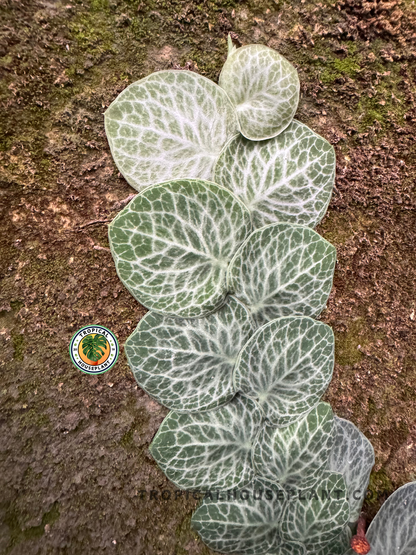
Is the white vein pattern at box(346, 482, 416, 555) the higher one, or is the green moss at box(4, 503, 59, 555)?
the white vein pattern at box(346, 482, 416, 555)

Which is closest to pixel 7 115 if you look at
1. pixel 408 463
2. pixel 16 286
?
pixel 16 286

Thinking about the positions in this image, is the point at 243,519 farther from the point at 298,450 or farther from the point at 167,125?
the point at 167,125

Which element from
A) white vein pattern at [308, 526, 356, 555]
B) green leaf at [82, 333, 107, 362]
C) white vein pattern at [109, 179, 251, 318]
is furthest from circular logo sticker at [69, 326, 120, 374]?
white vein pattern at [308, 526, 356, 555]

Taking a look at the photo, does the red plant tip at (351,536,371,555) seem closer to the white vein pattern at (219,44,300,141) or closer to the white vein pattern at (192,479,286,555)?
the white vein pattern at (192,479,286,555)

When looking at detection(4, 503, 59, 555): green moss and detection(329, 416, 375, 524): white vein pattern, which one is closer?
detection(4, 503, 59, 555): green moss

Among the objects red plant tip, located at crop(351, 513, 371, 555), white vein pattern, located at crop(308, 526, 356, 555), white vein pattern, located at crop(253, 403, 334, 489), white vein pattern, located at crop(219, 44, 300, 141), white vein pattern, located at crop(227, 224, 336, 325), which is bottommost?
white vein pattern, located at crop(308, 526, 356, 555)
